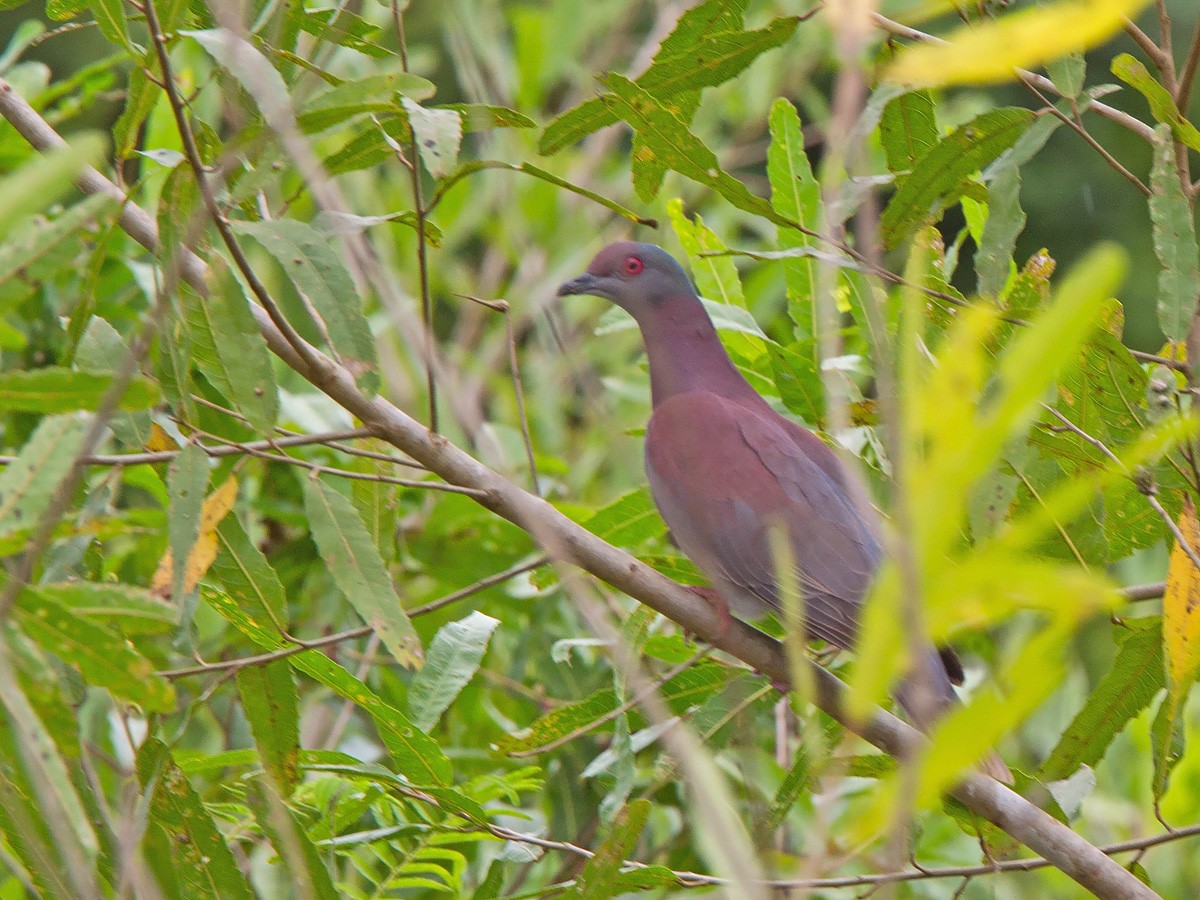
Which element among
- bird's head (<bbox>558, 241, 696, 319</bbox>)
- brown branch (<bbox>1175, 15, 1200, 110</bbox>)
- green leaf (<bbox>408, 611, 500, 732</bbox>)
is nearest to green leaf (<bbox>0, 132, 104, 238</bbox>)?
green leaf (<bbox>408, 611, 500, 732</bbox>)

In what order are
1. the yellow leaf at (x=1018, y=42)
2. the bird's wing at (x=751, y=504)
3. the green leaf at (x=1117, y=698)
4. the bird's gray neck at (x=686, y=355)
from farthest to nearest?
the bird's gray neck at (x=686, y=355) < the bird's wing at (x=751, y=504) < the green leaf at (x=1117, y=698) < the yellow leaf at (x=1018, y=42)

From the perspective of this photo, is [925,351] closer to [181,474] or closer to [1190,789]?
[181,474]

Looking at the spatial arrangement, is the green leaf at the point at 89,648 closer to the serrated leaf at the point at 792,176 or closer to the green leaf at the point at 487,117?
the green leaf at the point at 487,117

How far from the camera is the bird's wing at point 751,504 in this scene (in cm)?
268

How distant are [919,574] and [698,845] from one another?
2.33 metres

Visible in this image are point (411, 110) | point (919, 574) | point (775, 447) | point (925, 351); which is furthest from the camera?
point (775, 447)

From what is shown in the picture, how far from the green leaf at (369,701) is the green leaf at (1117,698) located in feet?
3.46

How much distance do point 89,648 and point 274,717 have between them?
763 mm

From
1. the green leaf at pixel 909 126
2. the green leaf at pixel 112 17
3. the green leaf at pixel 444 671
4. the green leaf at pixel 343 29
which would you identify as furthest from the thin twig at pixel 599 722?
the green leaf at pixel 112 17

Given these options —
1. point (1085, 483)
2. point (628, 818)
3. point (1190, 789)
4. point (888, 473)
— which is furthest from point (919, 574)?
point (1190, 789)

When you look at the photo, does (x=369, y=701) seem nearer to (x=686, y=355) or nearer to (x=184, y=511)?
(x=184, y=511)

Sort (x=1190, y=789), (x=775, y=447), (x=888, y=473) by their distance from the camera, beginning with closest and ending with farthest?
(x=888, y=473) < (x=775, y=447) < (x=1190, y=789)

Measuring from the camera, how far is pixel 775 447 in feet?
9.46

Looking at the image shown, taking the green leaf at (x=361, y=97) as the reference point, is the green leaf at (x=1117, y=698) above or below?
below
